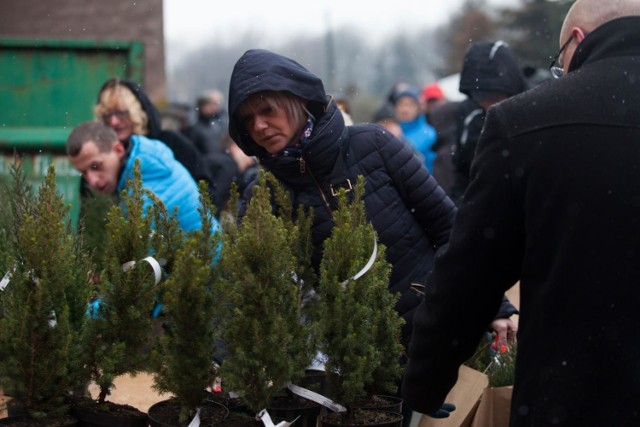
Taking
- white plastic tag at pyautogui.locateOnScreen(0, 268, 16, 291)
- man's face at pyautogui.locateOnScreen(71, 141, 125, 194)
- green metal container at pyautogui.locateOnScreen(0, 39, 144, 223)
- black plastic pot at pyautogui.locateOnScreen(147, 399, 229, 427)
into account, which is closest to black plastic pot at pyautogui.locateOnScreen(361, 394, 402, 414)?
black plastic pot at pyautogui.locateOnScreen(147, 399, 229, 427)

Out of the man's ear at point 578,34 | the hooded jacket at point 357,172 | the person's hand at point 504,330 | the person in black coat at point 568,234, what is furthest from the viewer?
the person's hand at point 504,330

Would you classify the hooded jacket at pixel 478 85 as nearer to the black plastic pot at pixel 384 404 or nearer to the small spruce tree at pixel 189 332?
the black plastic pot at pixel 384 404

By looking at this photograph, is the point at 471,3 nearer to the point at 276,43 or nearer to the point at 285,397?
the point at 276,43

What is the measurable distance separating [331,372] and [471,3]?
4166 centimetres

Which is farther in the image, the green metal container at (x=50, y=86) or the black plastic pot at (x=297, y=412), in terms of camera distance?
the green metal container at (x=50, y=86)

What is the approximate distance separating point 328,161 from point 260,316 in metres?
0.82

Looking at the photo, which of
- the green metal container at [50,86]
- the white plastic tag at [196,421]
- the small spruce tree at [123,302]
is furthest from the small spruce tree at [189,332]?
the green metal container at [50,86]

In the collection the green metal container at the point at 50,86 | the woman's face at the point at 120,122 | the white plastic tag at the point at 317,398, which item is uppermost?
the green metal container at the point at 50,86

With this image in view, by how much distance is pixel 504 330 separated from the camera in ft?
12.3

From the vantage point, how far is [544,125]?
2.35m

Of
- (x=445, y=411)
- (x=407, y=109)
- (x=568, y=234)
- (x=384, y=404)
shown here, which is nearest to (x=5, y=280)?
(x=384, y=404)

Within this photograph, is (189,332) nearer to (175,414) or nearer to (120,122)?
(175,414)

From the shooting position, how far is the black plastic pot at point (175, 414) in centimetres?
307

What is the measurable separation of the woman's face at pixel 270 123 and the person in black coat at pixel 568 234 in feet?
4.34
